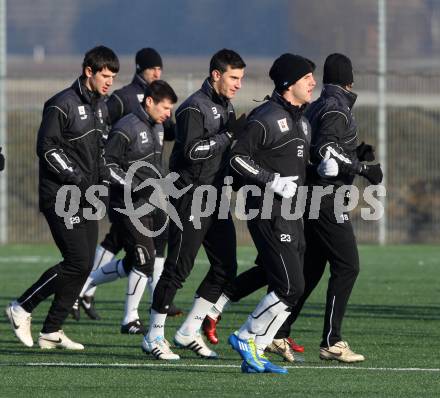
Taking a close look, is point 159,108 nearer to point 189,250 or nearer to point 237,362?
point 189,250

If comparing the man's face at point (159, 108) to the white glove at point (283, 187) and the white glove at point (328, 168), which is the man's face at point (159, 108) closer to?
the white glove at point (328, 168)

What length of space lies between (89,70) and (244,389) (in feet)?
11.0

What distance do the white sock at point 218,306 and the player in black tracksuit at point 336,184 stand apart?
30.1 inches

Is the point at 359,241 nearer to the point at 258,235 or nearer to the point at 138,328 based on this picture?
the point at 138,328

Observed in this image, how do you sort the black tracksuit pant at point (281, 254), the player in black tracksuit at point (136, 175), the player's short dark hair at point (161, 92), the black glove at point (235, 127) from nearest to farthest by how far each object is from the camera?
the black tracksuit pant at point (281, 254)
the black glove at point (235, 127)
the player's short dark hair at point (161, 92)
the player in black tracksuit at point (136, 175)

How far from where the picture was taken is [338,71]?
10758 millimetres

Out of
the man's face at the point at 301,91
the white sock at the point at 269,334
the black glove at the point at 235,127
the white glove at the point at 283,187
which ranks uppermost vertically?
the man's face at the point at 301,91

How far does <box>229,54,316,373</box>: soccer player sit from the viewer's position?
9562mm

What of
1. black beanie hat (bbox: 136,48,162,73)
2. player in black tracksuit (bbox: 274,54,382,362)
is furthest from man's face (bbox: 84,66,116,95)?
black beanie hat (bbox: 136,48,162,73)

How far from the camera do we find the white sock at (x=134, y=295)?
12453 millimetres

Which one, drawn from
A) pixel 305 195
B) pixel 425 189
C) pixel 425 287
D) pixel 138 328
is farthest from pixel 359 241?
pixel 305 195

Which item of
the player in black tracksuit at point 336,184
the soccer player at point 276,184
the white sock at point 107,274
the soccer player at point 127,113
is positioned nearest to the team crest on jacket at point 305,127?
the soccer player at point 276,184

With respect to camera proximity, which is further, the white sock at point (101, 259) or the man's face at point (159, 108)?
the white sock at point (101, 259)

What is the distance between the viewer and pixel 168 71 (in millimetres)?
27438
